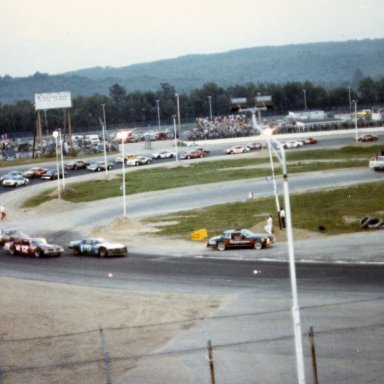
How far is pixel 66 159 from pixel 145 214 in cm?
5490

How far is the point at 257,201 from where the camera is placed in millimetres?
60844

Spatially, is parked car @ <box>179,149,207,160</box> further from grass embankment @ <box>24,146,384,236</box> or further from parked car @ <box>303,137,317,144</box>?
parked car @ <box>303,137,317,144</box>

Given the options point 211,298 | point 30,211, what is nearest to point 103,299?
point 211,298

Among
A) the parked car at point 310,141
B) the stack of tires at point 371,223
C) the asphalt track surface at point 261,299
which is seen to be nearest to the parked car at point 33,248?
the asphalt track surface at point 261,299

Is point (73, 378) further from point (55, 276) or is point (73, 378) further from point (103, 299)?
point (55, 276)

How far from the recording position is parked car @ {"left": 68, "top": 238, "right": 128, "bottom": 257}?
42062 mm

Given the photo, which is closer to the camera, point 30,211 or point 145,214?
point 145,214

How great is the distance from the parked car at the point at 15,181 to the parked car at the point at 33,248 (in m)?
42.7

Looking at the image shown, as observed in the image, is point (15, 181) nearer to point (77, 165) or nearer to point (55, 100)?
point (77, 165)

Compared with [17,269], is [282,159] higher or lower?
higher

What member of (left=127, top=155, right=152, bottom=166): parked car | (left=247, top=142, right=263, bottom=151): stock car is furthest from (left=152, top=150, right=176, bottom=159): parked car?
(left=247, top=142, right=263, bottom=151): stock car

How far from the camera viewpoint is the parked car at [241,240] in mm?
41500

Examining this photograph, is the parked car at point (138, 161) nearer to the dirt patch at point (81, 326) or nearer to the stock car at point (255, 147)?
the stock car at point (255, 147)

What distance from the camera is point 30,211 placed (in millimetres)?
67312
